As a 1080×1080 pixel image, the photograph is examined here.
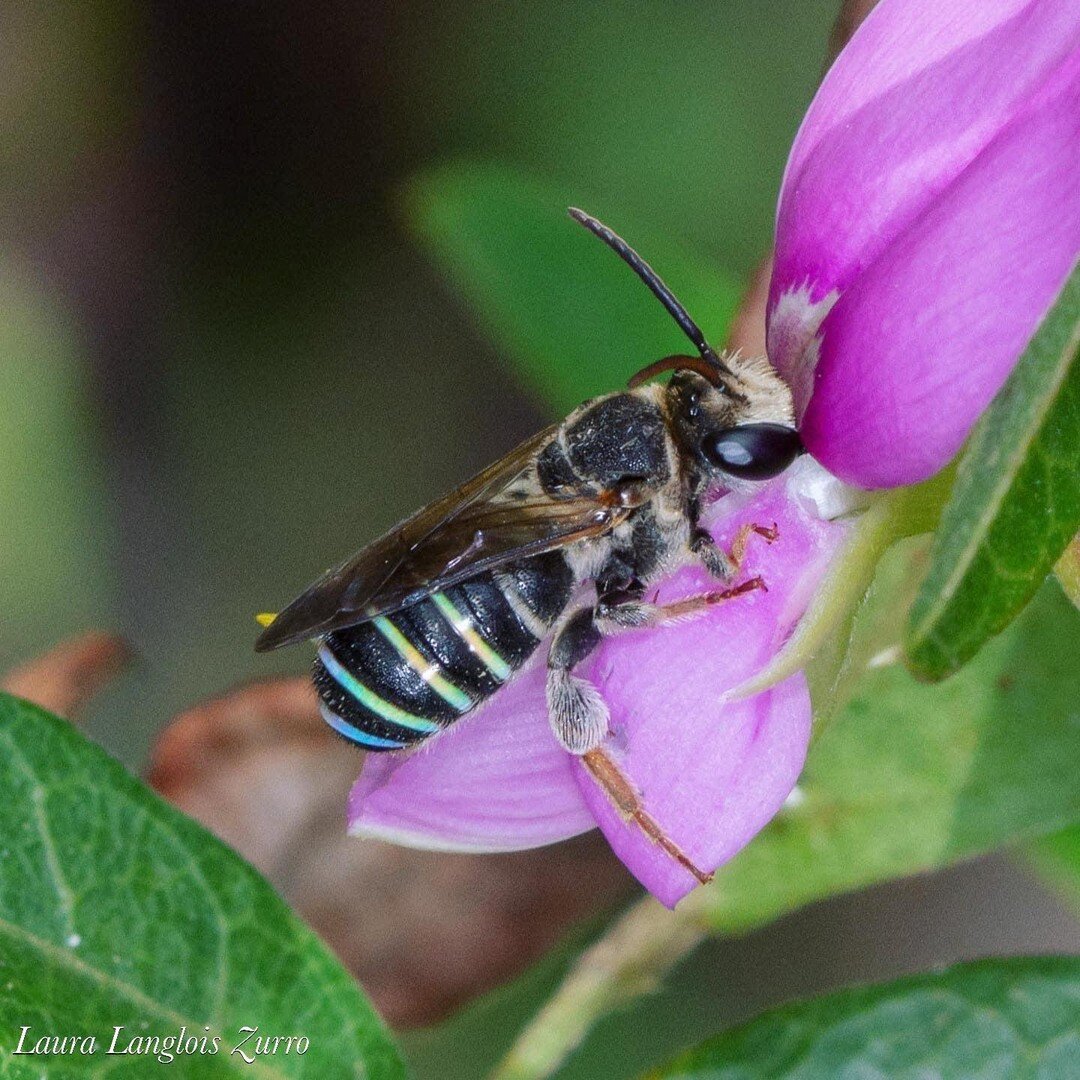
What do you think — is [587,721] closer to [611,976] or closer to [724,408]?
[724,408]

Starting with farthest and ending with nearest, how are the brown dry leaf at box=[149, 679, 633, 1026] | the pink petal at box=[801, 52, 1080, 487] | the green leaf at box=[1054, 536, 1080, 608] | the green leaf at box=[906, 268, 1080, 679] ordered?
1. the brown dry leaf at box=[149, 679, 633, 1026]
2. the green leaf at box=[1054, 536, 1080, 608]
3. the pink petal at box=[801, 52, 1080, 487]
4. the green leaf at box=[906, 268, 1080, 679]

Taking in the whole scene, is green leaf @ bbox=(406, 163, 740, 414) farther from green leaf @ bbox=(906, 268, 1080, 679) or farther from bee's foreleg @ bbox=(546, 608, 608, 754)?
green leaf @ bbox=(906, 268, 1080, 679)

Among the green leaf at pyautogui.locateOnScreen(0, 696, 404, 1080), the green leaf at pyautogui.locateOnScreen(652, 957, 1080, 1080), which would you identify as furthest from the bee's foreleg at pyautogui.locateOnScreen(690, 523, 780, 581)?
the green leaf at pyautogui.locateOnScreen(0, 696, 404, 1080)

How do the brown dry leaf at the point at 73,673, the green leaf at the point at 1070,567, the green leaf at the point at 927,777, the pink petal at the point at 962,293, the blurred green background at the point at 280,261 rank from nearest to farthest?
the pink petal at the point at 962,293 → the green leaf at the point at 1070,567 → the green leaf at the point at 927,777 → the brown dry leaf at the point at 73,673 → the blurred green background at the point at 280,261

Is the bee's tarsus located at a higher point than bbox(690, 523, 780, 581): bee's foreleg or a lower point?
lower

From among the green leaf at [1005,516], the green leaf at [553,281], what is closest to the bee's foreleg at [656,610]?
the green leaf at [1005,516]
